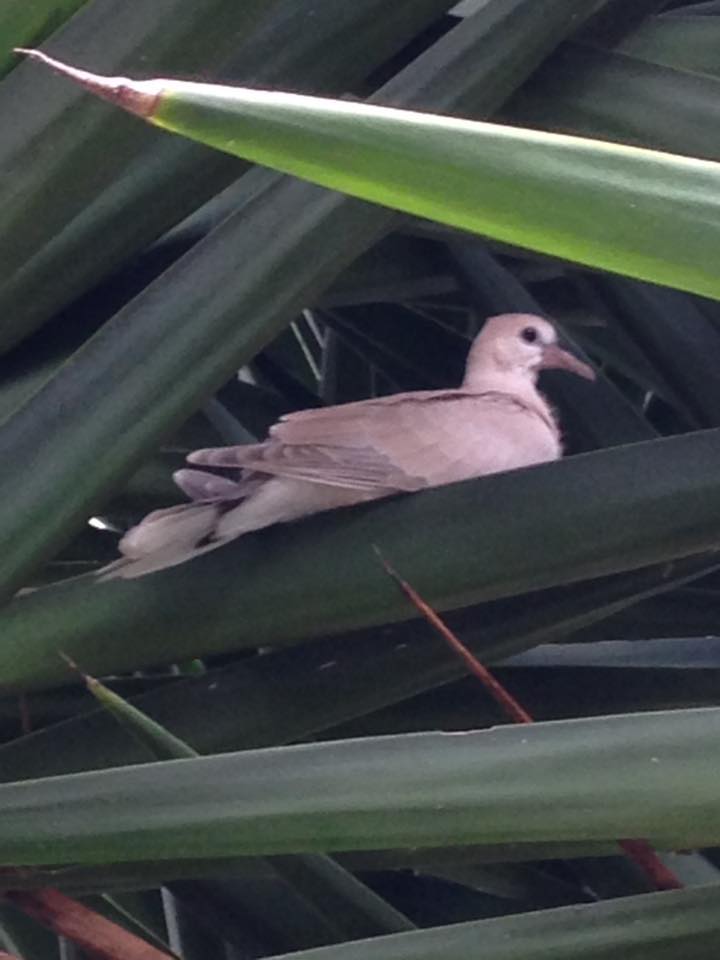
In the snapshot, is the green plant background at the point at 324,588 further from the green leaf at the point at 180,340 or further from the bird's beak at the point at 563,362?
the bird's beak at the point at 563,362

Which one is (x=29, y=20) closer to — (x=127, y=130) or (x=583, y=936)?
(x=127, y=130)

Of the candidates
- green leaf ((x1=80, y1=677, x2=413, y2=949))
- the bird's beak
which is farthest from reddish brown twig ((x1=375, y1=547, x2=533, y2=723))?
the bird's beak

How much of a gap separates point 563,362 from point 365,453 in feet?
1.08

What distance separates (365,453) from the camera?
0.93 m

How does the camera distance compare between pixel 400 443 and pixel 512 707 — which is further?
pixel 400 443

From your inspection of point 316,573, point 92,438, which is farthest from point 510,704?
point 92,438

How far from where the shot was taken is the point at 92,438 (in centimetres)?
62

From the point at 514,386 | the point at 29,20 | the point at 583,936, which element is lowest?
the point at 514,386

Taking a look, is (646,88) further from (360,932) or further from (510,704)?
(360,932)

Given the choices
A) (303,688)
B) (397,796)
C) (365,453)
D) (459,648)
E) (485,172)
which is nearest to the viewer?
(485,172)

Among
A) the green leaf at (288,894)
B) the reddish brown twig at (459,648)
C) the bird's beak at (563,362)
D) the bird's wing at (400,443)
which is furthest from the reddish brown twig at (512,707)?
the bird's beak at (563,362)

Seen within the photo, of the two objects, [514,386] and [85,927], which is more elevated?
[85,927]

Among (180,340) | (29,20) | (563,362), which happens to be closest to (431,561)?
(180,340)

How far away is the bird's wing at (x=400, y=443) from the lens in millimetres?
862
